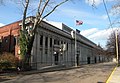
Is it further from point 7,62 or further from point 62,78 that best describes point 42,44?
point 62,78

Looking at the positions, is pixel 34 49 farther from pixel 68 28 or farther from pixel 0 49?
pixel 68 28

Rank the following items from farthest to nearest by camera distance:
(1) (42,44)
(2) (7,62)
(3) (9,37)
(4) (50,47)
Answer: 1. (4) (50,47)
2. (3) (9,37)
3. (1) (42,44)
4. (2) (7,62)

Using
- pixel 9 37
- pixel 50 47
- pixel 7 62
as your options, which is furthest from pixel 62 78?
pixel 9 37

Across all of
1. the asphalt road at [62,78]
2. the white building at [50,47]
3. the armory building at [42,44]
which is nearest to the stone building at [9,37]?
the armory building at [42,44]

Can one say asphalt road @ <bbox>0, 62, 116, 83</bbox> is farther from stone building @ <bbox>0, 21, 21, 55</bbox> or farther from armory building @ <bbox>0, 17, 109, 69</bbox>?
stone building @ <bbox>0, 21, 21, 55</bbox>

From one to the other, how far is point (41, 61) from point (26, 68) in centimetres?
919

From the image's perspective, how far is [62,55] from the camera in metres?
49.7

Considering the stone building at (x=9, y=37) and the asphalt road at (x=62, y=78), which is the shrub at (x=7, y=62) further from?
the stone building at (x=9, y=37)

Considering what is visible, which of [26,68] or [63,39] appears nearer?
[26,68]

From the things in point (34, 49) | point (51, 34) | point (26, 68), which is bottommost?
point (26, 68)

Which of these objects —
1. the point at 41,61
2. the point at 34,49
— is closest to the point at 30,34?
the point at 34,49

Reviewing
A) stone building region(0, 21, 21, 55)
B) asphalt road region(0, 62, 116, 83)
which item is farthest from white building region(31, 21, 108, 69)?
asphalt road region(0, 62, 116, 83)

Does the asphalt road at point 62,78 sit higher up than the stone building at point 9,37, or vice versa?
the stone building at point 9,37

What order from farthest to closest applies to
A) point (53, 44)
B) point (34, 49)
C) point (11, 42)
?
point (53, 44)
point (11, 42)
point (34, 49)
